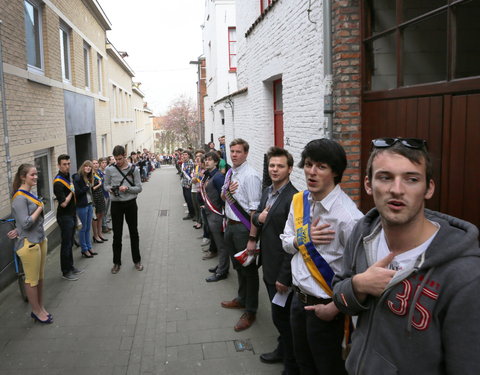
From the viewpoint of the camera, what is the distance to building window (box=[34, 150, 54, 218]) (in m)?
9.46

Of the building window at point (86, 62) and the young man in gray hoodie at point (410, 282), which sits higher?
the building window at point (86, 62)

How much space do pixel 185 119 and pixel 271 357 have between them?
46.8m

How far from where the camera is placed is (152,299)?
20.0 ft

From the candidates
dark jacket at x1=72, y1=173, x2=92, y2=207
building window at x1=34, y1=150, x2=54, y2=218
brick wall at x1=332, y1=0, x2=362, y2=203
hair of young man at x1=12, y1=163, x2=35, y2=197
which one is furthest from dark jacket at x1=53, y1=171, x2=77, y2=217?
brick wall at x1=332, y1=0, x2=362, y2=203

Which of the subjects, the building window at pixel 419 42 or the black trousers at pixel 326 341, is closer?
the black trousers at pixel 326 341

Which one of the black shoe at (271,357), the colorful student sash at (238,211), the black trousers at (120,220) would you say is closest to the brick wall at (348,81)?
the colorful student sash at (238,211)

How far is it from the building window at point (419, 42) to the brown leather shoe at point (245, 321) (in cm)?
307

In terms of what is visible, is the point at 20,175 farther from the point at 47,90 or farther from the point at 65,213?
the point at 47,90

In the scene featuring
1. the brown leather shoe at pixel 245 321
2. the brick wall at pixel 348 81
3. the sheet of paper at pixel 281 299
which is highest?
the brick wall at pixel 348 81

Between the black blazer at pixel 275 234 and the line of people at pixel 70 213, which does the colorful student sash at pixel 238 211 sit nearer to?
the black blazer at pixel 275 234

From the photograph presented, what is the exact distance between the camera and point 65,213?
6.95 meters

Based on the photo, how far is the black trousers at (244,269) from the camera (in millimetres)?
5012

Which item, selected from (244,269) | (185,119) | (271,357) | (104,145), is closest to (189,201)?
(244,269)

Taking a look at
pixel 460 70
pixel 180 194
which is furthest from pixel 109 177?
pixel 180 194
